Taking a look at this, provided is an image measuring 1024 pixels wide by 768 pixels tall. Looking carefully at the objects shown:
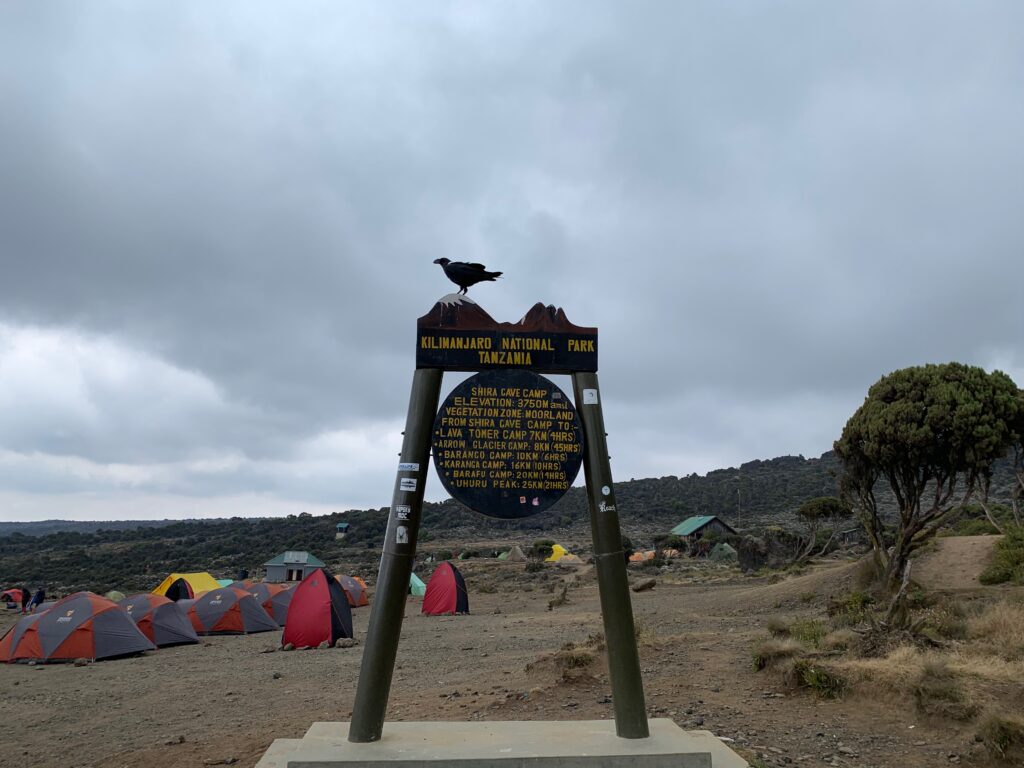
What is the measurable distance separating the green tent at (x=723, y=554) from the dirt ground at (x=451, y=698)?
24533 millimetres

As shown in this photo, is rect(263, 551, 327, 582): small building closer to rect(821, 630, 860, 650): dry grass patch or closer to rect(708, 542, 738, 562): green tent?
rect(708, 542, 738, 562): green tent

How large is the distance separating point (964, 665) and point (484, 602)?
73.2ft

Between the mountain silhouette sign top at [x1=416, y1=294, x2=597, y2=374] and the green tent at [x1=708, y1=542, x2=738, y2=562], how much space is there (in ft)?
128

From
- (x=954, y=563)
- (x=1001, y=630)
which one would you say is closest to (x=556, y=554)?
(x=954, y=563)

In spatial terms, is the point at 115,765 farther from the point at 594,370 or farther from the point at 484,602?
the point at 484,602

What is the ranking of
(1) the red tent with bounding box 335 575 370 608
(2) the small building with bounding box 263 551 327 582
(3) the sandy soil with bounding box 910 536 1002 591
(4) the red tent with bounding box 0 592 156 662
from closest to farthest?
(4) the red tent with bounding box 0 592 156 662, (3) the sandy soil with bounding box 910 536 1002 591, (1) the red tent with bounding box 335 575 370 608, (2) the small building with bounding box 263 551 327 582

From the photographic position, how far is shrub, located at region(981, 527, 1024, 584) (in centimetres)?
1559

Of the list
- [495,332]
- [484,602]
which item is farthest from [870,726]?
[484,602]

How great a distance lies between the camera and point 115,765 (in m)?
7.08

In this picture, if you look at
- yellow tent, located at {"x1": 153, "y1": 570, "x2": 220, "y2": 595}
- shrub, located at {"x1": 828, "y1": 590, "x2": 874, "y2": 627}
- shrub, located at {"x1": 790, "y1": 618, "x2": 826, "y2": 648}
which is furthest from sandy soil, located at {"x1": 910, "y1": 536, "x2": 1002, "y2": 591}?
yellow tent, located at {"x1": 153, "y1": 570, "x2": 220, "y2": 595}

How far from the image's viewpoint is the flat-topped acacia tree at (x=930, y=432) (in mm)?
14383

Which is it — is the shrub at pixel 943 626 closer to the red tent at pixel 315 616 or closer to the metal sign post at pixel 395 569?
the metal sign post at pixel 395 569

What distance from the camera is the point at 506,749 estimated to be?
5.21 meters

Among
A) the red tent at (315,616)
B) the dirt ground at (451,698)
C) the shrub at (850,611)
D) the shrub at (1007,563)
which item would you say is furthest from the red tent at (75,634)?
the shrub at (1007,563)
